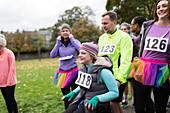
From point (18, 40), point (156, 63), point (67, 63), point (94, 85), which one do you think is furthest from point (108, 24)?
point (18, 40)

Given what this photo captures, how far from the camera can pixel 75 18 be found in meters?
45.7

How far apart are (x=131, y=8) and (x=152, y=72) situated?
14505 millimetres

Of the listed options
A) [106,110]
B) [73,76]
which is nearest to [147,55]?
[106,110]

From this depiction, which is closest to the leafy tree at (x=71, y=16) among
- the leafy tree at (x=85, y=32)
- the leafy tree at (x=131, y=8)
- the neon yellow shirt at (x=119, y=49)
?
the leafy tree at (x=85, y=32)

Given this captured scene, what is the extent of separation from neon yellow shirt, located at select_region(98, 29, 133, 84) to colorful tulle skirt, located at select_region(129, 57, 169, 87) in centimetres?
21

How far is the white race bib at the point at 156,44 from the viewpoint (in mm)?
2270

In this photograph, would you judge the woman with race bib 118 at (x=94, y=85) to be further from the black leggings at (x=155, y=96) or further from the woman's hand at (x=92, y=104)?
the black leggings at (x=155, y=96)

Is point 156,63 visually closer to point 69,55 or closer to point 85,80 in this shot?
point 85,80

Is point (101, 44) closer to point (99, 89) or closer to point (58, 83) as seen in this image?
point (99, 89)

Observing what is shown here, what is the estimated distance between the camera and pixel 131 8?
612 inches

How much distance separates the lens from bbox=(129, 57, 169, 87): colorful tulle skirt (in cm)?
226

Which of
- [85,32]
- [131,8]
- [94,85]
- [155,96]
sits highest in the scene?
[131,8]

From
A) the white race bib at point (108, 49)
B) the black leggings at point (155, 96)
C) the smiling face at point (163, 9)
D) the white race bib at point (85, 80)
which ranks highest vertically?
the smiling face at point (163, 9)

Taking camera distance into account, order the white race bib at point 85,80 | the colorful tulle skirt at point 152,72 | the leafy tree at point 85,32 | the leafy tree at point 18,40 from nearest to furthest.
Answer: the white race bib at point 85,80 < the colorful tulle skirt at point 152,72 < the leafy tree at point 85,32 < the leafy tree at point 18,40
